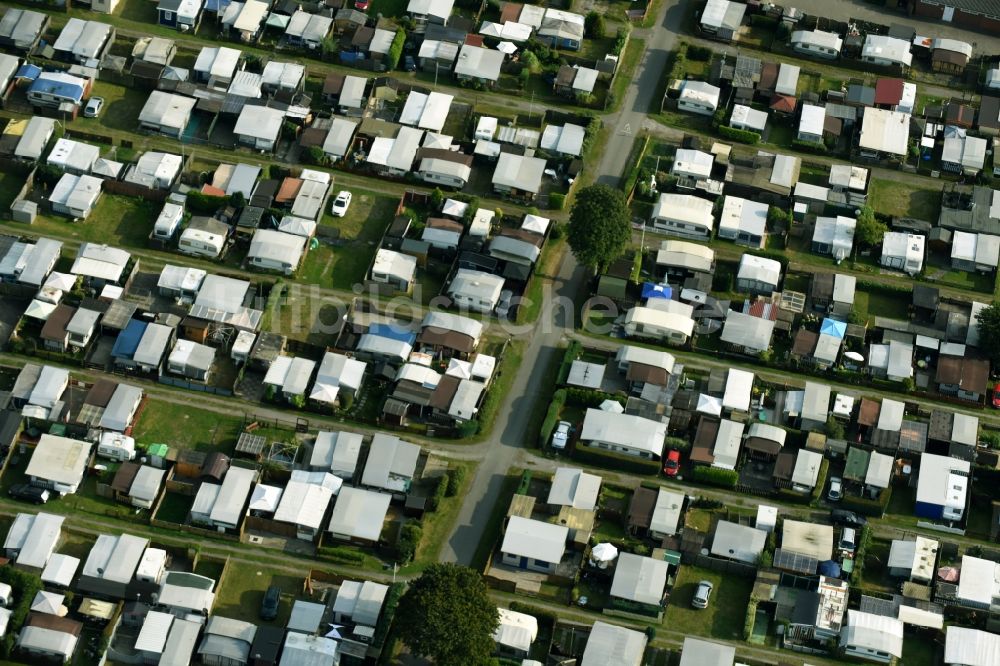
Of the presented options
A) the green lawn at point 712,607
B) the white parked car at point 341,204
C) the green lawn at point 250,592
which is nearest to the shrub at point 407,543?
the green lawn at point 250,592

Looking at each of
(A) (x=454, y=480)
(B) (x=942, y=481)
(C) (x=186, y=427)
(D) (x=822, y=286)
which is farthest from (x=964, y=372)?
(C) (x=186, y=427)

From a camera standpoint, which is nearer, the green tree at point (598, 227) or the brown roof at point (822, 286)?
the green tree at point (598, 227)

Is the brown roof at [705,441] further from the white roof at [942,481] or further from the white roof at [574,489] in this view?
the white roof at [942,481]

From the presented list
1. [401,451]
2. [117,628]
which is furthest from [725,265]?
[117,628]

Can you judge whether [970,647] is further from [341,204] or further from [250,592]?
[341,204]

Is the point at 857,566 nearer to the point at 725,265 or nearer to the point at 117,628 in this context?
the point at 725,265
